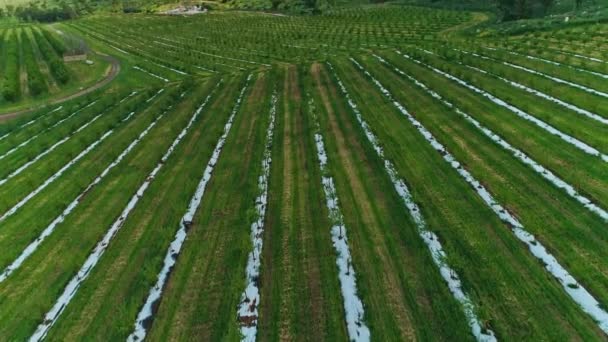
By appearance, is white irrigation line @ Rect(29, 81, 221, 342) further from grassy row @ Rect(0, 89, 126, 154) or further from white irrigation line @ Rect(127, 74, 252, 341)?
grassy row @ Rect(0, 89, 126, 154)

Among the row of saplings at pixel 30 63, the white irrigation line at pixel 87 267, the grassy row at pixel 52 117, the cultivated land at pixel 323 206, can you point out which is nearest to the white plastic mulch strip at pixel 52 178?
the cultivated land at pixel 323 206

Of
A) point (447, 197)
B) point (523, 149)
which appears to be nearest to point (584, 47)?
point (523, 149)

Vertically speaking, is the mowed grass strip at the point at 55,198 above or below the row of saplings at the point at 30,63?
below

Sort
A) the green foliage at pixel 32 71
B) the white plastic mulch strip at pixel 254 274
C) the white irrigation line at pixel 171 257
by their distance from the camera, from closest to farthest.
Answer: the white plastic mulch strip at pixel 254 274
the white irrigation line at pixel 171 257
the green foliage at pixel 32 71

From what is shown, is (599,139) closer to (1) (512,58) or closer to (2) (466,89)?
(2) (466,89)

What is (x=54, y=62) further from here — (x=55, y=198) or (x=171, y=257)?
(x=171, y=257)

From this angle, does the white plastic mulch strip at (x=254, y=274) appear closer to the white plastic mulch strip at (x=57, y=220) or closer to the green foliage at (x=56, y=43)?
the white plastic mulch strip at (x=57, y=220)
